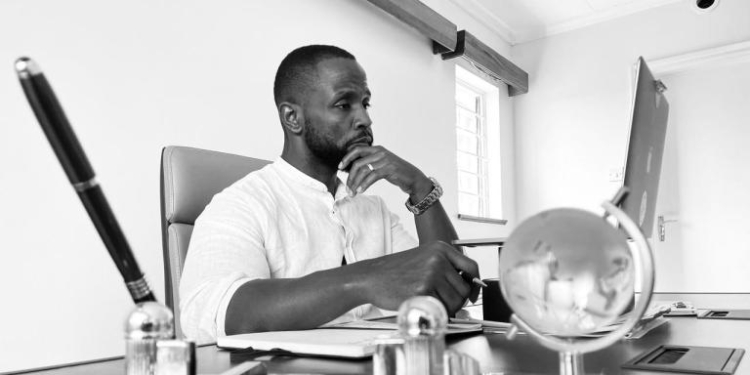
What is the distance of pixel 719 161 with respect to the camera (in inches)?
154

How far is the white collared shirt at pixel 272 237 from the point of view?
973 mm

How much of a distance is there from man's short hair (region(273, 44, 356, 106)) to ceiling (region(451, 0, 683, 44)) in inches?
108

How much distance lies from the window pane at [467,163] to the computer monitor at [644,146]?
10.1 ft

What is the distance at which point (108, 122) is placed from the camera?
1.90 meters

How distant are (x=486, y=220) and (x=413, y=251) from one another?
3463mm

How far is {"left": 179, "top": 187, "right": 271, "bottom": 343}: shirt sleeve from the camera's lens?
0.93 meters

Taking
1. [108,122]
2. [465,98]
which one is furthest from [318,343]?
[465,98]

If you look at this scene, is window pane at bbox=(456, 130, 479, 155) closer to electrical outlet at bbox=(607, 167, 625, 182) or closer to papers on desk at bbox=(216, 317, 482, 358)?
electrical outlet at bbox=(607, 167, 625, 182)

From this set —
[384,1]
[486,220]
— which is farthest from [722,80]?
[384,1]

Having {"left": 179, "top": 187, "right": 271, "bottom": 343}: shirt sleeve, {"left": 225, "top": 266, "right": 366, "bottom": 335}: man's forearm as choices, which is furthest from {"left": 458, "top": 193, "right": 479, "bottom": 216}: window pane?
{"left": 225, "top": 266, "right": 366, "bottom": 335}: man's forearm

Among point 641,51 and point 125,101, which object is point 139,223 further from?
point 641,51

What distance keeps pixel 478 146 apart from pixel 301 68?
3.29 metres

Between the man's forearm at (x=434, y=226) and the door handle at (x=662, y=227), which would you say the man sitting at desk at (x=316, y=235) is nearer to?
the man's forearm at (x=434, y=226)

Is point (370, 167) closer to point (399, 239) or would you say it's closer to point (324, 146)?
point (324, 146)
